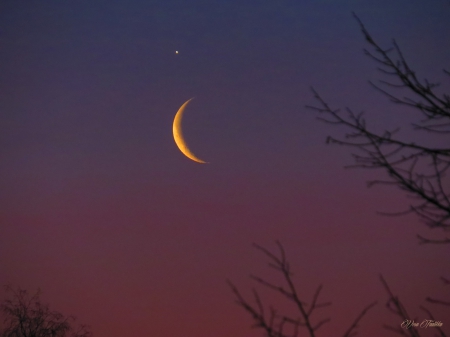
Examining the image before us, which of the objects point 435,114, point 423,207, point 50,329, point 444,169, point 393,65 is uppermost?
point 50,329

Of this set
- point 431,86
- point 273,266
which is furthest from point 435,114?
point 273,266

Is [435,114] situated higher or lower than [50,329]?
lower

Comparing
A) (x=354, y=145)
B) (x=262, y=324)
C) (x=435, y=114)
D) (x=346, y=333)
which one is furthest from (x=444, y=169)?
(x=262, y=324)

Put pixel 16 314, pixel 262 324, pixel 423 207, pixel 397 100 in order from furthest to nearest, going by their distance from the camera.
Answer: pixel 16 314, pixel 397 100, pixel 423 207, pixel 262 324

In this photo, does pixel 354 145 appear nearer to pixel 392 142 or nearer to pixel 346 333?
pixel 392 142

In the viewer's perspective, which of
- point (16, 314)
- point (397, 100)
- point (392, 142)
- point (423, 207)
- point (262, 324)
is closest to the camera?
point (262, 324)

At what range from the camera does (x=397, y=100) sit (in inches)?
112

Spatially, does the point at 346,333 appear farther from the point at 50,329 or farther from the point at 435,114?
the point at 50,329

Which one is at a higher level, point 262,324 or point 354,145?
point 354,145

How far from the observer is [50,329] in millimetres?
17125

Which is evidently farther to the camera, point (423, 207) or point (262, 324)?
point (423, 207)

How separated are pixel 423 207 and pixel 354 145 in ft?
1.38

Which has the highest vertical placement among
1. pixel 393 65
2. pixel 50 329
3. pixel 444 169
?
pixel 50 329

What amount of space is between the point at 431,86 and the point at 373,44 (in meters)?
0.35
